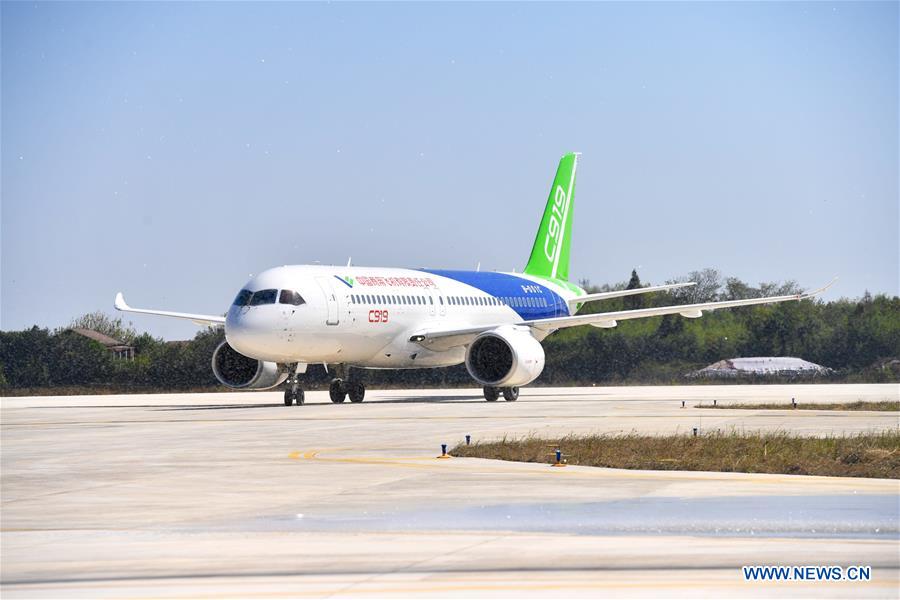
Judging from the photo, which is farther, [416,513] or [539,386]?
[539,386]

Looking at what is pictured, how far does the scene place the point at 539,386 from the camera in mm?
63500

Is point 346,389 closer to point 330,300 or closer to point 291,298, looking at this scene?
point 330,300

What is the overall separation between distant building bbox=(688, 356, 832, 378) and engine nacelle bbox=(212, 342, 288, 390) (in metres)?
32.0

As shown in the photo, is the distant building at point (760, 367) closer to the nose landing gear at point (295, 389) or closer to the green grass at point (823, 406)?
the green grass at point (823, 406)

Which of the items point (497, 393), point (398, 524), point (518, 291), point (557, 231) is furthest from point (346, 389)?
point (398, 524)

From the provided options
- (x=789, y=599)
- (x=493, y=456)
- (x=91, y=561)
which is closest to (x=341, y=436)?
(x=493, y=456)

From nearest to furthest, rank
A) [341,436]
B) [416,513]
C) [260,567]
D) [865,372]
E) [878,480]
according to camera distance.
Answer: [260,567] → [416,513] → [878,480] → [341,436] → [865,372]

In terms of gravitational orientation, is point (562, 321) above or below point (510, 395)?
above

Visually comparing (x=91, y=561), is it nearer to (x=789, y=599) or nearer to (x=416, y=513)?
(x=416, y=513)

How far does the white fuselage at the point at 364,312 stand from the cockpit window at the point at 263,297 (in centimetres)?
3

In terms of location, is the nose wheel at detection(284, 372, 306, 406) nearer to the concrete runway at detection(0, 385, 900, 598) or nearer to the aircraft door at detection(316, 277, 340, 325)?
the aircraft door at detection(316, 277, 340, 325)

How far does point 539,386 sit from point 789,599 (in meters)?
54.9

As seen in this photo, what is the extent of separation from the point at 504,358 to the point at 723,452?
22.9m

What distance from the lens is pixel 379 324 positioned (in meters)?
41.8
